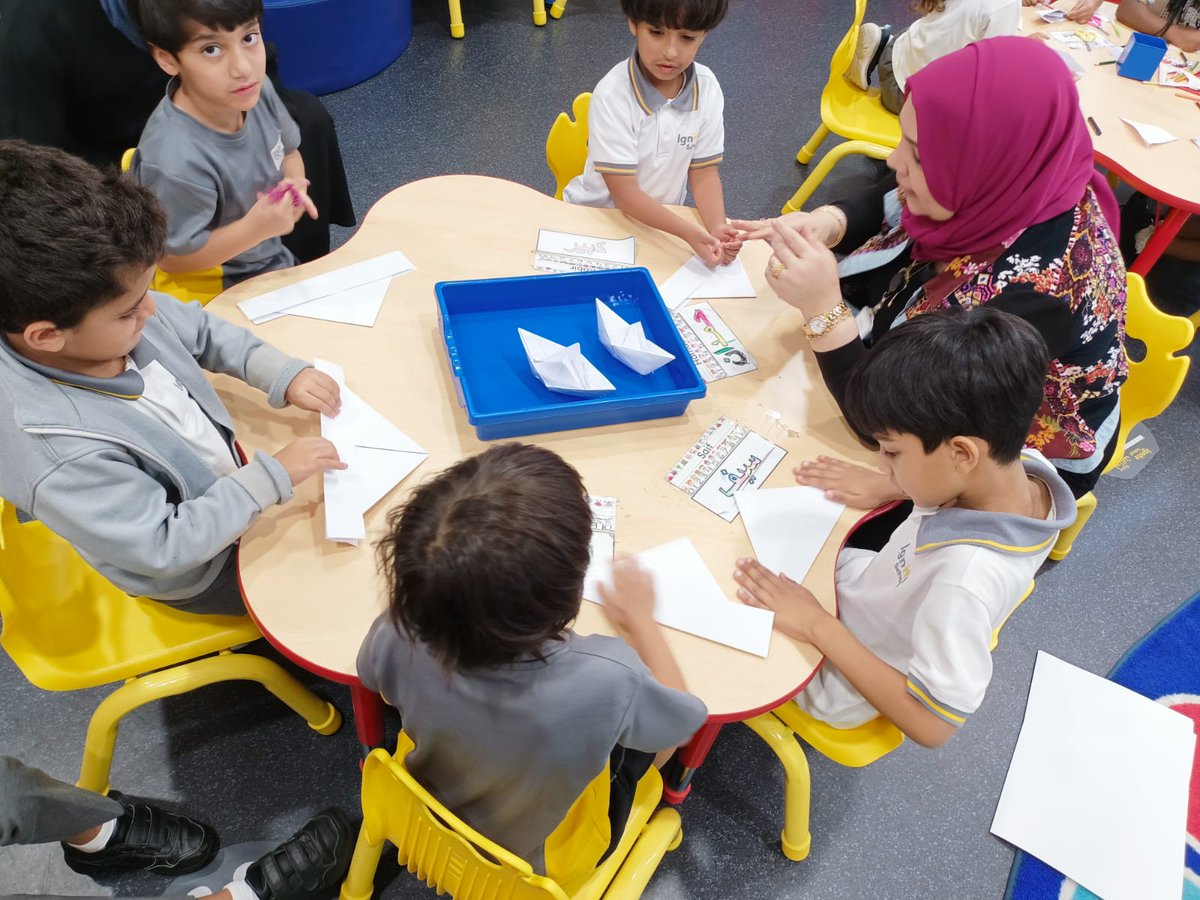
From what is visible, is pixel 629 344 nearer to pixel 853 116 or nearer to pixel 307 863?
pixel 307 863

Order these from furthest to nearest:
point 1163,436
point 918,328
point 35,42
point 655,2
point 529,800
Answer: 1. point 1163,436
2. point 35,42
3. point 655,2
4. point 918,328
5. point 529,800

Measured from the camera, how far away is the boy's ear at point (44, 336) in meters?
0.95

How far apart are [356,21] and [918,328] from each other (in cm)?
289

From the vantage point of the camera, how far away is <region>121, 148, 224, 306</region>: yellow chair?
1564 millimetres

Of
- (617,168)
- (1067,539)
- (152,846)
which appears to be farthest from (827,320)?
(152,846)

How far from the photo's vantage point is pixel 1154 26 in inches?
107

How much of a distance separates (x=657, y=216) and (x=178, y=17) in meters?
0.95

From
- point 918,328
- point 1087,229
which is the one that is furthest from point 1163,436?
point 918,328

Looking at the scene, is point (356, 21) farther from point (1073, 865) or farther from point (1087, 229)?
point (1073, 865)

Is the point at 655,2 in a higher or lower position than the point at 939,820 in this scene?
higher

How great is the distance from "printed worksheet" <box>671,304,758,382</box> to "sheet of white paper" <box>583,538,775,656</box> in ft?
1.29

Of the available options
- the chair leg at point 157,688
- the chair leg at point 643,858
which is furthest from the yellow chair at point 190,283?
the chair leg at point 643,858

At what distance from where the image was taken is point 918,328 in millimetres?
1091

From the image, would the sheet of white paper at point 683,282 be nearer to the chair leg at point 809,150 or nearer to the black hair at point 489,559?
the black hair at point 489,559
